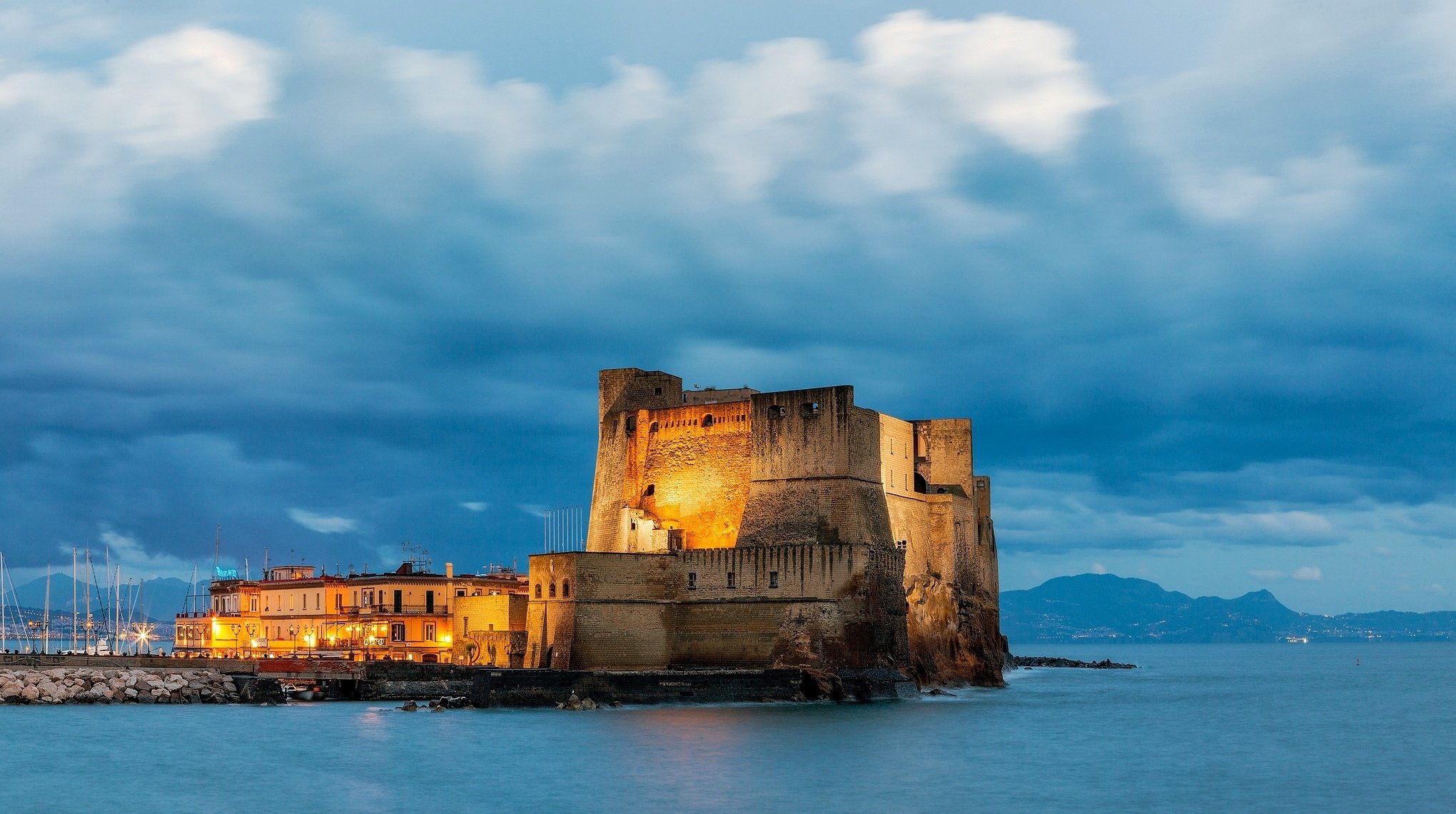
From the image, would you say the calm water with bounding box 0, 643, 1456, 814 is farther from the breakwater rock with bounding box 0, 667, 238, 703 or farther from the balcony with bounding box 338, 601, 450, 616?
the balcony with bounding box 338, 601, 450, 616

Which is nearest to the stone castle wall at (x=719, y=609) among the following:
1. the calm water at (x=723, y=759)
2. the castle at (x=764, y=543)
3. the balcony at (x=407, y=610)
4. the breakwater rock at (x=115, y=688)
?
the castle at (x=764, y=543)

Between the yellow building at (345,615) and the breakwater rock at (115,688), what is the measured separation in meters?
7.69

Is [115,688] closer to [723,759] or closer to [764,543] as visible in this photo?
[764,543]

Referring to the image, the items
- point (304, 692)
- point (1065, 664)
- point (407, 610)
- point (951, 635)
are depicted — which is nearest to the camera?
point (304, 692)

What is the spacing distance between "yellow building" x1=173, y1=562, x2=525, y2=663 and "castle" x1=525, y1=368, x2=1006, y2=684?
7.22m

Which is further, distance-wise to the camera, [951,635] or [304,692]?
[951,635]

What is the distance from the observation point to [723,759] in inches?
1598

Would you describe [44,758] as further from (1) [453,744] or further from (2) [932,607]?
(2) [932,607]

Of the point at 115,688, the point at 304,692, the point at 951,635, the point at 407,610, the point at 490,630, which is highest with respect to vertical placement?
the point at 407,610

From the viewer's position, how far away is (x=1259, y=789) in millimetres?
38812

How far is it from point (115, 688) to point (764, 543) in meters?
23.9

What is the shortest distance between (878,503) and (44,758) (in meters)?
27.6

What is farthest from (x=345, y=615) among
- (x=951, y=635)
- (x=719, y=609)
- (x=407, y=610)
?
(x=951, y=635)

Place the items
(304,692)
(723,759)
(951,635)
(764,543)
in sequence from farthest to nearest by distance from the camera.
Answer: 1. (951,635)
2. (304,692)
3. (764,543)
4. (723,759)
